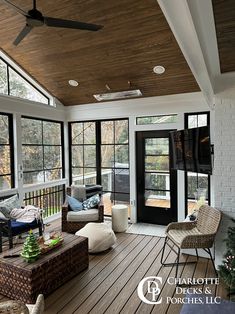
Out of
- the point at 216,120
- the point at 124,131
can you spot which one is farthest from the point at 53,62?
the point at 216,120

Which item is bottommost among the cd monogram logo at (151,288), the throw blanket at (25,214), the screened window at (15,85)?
the cd monogram logo at (151,288)

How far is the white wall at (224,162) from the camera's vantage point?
297 cm

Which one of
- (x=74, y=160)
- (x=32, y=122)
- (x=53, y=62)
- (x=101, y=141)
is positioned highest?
(x=53, y=62)

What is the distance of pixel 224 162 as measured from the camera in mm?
3018

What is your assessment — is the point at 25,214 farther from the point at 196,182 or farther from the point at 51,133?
the point at 196,182

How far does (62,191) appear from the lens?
573 centimetres

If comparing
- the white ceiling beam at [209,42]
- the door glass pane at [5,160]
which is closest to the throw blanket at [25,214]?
the door glass pane at [5,160]

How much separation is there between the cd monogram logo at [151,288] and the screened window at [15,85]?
380 cm

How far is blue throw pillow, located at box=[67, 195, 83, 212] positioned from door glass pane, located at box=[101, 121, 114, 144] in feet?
4.81

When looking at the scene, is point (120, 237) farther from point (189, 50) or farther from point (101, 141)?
point (189, 50)

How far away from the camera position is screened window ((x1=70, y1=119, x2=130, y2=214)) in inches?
204

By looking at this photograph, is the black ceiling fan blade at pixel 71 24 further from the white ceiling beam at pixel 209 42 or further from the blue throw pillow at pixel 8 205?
the blue throw pillow at pixel 8 205

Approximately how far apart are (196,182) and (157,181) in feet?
2.49

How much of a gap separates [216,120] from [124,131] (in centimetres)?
236
